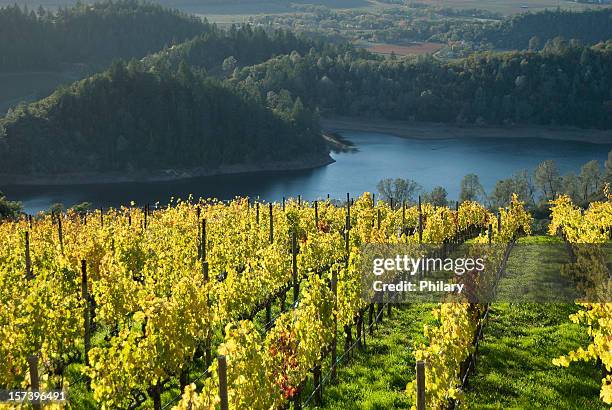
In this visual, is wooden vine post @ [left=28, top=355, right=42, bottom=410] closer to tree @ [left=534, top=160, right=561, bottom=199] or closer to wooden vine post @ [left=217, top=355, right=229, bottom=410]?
wooden vine post @ [left=217, top=355, right=229, bottom=410]

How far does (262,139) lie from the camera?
491 feet

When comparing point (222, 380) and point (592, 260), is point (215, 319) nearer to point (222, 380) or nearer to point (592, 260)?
point (222, 380)

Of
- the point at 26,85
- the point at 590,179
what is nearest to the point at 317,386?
the point at 590,179

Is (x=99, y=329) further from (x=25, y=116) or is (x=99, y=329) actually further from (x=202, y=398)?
(x=25, y=116)

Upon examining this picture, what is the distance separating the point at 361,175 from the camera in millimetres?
126062

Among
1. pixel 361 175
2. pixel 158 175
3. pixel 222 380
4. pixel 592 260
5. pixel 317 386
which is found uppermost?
pixel 222 380

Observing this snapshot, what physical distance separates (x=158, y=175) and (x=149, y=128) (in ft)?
54.6

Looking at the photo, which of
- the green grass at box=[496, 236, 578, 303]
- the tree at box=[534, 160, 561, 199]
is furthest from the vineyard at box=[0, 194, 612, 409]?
the tree at box=[534, 160, 561, 199]

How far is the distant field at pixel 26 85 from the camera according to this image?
172625 mm

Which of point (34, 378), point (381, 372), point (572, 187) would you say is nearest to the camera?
point (34, 378)

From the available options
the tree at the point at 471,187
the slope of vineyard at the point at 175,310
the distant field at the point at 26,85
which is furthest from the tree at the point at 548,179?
the distant field at the point at 26,85

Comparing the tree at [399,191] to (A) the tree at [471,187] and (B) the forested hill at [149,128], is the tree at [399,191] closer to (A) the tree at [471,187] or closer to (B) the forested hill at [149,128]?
(A) the tree at [471,187]

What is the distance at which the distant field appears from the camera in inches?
6796

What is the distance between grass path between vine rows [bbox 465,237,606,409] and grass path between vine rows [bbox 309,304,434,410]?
5.67 feet
